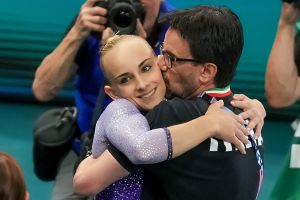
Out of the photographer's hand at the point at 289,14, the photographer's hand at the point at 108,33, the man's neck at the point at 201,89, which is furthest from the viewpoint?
the photographer's hand at the point at 108,33

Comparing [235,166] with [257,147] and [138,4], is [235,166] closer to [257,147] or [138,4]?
[257,147]

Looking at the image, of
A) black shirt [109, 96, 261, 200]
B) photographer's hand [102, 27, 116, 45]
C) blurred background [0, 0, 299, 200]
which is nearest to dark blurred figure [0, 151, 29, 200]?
black shirt [109, 96, 261, 200]

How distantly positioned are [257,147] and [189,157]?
23cm

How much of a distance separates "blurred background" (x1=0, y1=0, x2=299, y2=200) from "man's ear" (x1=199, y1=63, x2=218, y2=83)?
2.57 m

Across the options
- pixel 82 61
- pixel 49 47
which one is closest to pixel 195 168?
pixel 82 61

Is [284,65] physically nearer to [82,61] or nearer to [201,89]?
[201,89]

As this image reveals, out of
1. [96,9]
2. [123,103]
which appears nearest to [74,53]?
[96,9]

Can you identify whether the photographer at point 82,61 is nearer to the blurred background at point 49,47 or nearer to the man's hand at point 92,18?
the man's hand at point 92,18

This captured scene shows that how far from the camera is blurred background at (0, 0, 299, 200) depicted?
4.01m

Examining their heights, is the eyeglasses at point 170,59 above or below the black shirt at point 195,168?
above

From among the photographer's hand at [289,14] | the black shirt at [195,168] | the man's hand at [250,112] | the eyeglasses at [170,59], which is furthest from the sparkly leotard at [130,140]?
the photographer's hand at [289,14]

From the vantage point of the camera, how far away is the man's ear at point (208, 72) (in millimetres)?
1396

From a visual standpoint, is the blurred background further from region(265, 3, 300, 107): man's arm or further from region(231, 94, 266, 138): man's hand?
region(231, 94, 266, 138): man's hand

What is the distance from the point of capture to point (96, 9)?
2.17m
